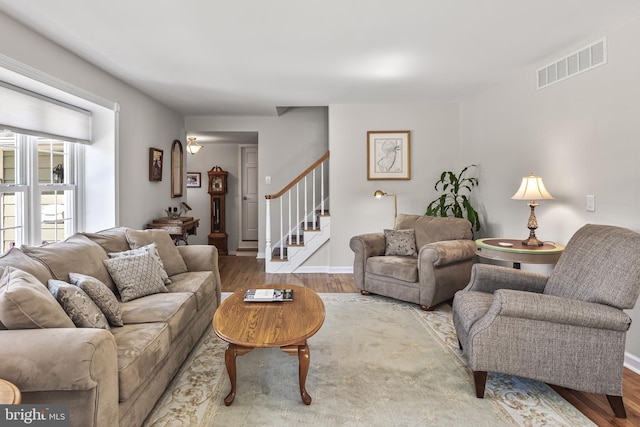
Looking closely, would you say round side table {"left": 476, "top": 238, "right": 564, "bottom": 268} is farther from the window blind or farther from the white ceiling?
the window blind

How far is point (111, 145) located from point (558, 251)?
4194mm

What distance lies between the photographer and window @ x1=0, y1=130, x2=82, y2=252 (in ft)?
9.34

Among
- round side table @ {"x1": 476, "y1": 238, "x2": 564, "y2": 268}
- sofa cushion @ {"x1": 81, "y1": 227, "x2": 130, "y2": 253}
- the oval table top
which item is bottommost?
the oval table top

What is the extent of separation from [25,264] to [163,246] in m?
1.26

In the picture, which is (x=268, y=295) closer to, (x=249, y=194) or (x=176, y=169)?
(x=176, y=169)

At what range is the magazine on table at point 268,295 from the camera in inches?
97.0

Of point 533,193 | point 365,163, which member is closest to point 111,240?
point 365,163

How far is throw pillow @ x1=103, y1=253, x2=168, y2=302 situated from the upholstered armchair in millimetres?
2109

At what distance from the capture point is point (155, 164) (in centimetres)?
466

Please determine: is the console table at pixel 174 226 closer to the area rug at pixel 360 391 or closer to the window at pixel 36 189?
the window at pixel 36 189

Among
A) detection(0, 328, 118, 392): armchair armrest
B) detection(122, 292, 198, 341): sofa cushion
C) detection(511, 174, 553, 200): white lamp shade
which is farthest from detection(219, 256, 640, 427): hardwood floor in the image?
detection(0, 328, 118, 392): armchair armrest

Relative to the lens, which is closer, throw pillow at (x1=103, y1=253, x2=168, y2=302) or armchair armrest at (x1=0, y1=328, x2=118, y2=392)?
armchair armrest at (x1=0, y1=328, x2=118, y2=392)

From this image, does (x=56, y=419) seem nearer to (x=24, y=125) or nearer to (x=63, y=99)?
(x=24, y=125)

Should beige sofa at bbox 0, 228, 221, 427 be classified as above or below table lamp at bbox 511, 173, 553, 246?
below
